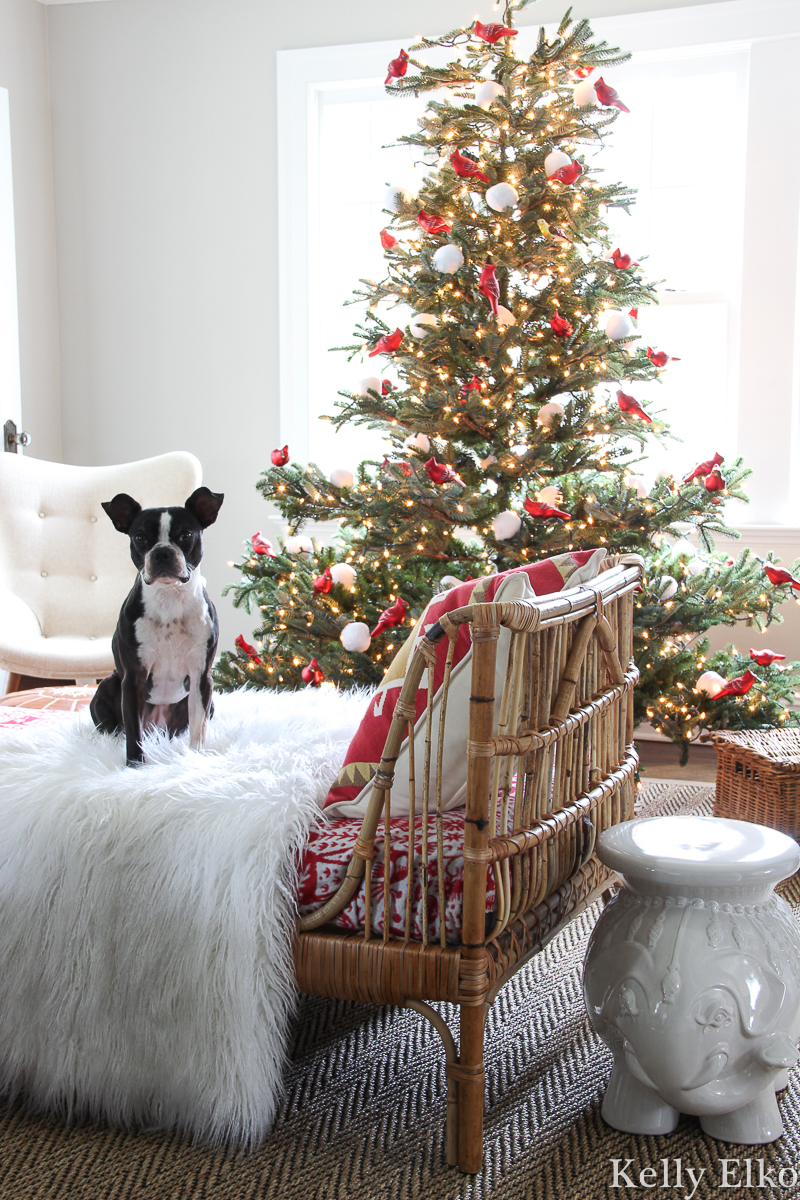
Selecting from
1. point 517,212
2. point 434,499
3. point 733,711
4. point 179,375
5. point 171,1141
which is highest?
point 517,212

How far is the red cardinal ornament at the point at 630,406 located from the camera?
2.41 meters

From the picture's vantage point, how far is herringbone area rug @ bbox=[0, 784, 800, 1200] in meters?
1.15

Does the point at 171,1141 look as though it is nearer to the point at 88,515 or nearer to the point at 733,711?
the point at 733,711

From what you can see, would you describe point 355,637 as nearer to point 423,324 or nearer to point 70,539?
point 423,324

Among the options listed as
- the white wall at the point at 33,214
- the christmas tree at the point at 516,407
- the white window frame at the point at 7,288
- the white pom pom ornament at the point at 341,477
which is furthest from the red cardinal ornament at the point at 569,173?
the white wall at the point at 33,214

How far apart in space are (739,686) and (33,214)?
10.9 feet

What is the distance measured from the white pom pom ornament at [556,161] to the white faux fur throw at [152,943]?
1.74 meters

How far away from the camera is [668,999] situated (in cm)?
116

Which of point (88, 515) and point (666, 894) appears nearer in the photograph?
point (666, 894)

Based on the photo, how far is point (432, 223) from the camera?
2451 mm

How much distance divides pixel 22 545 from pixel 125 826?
2.01m

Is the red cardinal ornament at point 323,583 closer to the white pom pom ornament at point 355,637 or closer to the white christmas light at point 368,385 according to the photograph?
the white pom pom ornament at point 355,637

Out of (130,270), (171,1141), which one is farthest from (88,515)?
(171,1141)

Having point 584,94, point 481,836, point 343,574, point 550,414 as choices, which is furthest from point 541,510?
point 481,836
